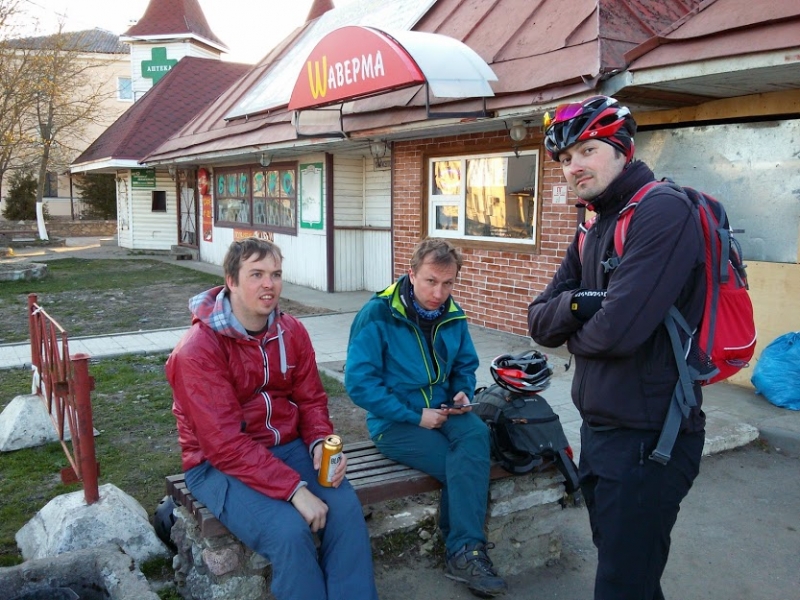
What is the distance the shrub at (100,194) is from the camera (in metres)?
31.9

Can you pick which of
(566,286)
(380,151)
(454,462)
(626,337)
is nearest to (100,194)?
(380,151)

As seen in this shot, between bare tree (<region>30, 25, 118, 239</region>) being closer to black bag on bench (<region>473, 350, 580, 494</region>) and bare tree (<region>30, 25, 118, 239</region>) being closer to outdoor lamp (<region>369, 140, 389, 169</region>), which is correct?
outdoor lamp (<region>369, 140, 389, 169</region>)

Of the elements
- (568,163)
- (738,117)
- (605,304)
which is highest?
(738,117)

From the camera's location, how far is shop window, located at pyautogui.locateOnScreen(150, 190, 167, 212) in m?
20.8

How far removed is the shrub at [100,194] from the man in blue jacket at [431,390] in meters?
32.0

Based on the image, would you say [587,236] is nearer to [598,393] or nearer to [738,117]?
[598,393]

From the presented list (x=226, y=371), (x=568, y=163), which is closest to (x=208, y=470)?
(x=226, y=371)

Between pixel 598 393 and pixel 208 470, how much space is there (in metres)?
1.60

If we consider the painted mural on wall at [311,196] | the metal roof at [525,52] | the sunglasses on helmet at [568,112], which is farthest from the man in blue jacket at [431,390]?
the painted mural on wall at [311,196]

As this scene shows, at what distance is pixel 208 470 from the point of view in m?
2.78

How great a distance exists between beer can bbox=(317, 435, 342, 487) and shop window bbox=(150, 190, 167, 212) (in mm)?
19572

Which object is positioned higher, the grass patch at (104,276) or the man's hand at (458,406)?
the man's hand at (458,406)

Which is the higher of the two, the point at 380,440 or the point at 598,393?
the point at 598,393

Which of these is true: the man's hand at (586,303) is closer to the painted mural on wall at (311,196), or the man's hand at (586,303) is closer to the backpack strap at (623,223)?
the backpack strap at (623,223)
